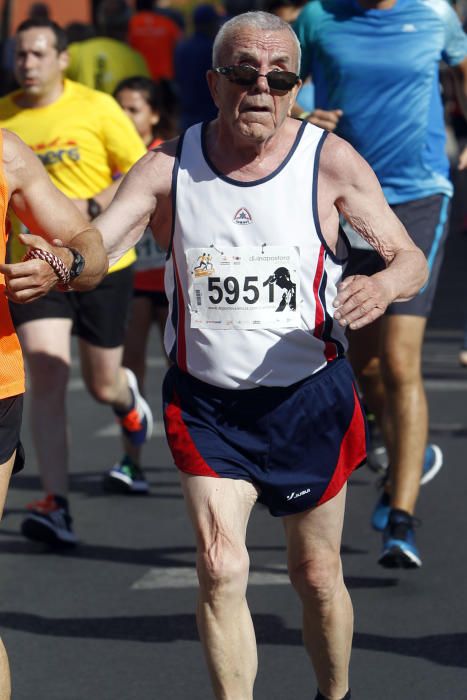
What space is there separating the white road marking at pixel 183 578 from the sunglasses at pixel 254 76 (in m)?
2.39

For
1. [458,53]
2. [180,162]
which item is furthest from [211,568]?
[458,53]

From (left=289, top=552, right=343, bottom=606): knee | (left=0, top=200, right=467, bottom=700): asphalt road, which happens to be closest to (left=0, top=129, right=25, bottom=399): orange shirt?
(left=289, top=552, right=343, bottom=606): knee

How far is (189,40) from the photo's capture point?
49.3 ft

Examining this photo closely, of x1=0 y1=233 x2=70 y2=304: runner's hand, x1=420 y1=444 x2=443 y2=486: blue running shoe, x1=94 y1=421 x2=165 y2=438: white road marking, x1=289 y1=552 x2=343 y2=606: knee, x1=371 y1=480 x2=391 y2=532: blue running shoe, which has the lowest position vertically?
x1=94 y1=421 x2=165 y2=438: white road marking

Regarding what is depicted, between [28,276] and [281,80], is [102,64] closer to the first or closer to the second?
[281,80]

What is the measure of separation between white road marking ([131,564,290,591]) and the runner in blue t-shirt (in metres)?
0.46

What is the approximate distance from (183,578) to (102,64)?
577 cm

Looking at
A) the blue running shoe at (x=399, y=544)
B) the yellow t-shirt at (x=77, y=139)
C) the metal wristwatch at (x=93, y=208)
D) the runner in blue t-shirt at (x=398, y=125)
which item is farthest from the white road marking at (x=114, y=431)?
the blue running shoe at (x=399, y=544)

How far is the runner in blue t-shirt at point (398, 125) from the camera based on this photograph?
20.6 feet

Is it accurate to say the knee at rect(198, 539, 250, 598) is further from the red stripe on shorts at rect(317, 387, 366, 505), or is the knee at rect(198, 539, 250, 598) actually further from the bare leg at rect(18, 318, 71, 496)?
the bare leg at rect(18, 318, 71, 496)

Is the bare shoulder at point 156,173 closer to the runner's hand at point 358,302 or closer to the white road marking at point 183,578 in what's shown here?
the runner's hand at point 358,302

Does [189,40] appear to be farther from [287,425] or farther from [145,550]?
[287,425]

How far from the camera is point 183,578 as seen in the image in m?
6.27

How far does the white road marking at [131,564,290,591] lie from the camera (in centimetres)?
616
